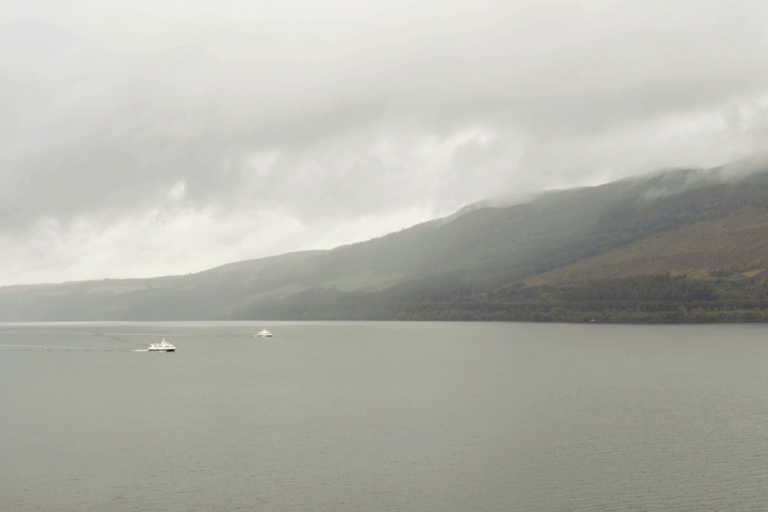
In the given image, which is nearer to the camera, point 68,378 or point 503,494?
point 503,494

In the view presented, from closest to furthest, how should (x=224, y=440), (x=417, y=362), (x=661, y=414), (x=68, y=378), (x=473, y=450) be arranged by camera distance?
1. (x=473, y=450)
2. (x=224, y=440)
3. (x=661, y=414)
4. (x=68, y=378)
5. (x=417, y=362)

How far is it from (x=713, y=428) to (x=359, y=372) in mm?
63461

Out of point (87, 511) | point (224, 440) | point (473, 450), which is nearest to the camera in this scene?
point (87, 511)

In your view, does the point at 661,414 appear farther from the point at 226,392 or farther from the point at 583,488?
the point at 226,392

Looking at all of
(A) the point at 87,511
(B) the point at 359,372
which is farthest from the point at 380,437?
(B) the point at 359,372

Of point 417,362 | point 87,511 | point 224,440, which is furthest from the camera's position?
point 417,362

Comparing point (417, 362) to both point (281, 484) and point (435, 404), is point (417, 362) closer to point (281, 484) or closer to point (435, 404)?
point (435, 404)

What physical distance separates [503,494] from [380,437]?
17.8 metres

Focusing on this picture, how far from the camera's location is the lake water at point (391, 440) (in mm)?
40594

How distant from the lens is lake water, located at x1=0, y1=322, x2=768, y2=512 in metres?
40.6

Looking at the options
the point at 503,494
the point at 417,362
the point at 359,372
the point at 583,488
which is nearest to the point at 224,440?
the point at 503,494

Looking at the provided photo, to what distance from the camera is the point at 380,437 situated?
57.2 metres

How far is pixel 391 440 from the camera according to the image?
2206 inches

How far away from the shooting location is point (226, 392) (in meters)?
88.1
